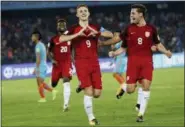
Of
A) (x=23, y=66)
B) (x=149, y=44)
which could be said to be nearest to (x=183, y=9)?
(x=23, y=66)

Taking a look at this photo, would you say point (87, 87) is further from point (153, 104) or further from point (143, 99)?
point (153, 104)

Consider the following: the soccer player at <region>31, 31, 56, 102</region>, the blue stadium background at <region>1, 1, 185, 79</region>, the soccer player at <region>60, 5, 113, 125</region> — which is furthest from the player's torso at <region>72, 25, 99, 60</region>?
the blue stadium background at <region>1, 1, 185, 79</region>

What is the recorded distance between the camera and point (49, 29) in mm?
48094

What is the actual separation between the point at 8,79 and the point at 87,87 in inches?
964

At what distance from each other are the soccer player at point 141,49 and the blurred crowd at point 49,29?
2573cm

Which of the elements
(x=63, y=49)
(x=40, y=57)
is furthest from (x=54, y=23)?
(x=63, y=49)

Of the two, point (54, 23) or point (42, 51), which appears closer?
point (42, 51)

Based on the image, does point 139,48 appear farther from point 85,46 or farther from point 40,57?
point 40,57

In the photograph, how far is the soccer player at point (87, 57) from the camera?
14367 millimetres

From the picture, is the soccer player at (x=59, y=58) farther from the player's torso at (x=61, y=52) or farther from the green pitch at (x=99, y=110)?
the green pitch at (x=99, y=110)

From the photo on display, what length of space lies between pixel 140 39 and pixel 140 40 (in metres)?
0.02

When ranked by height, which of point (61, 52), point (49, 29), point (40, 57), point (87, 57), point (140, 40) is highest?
point (140, 40)

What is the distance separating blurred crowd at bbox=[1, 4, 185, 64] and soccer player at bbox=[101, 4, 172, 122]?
84.4ft

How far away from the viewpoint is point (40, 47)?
21.5 metres
